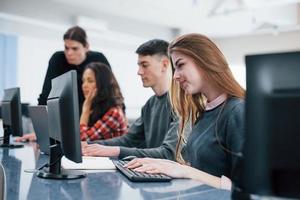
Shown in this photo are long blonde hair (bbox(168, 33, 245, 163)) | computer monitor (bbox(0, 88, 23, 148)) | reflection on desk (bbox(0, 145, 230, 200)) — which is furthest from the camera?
computer monitor (bbox(0, 88, 23, 148))

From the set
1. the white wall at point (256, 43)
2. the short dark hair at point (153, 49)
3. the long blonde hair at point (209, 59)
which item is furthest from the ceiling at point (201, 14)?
the long blonde hair at point (209, 59)

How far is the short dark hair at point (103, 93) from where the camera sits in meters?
2.27

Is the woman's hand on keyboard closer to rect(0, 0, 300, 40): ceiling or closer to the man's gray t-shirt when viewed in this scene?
the man's gray t-shirt

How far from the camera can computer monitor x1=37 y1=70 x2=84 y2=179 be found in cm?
104

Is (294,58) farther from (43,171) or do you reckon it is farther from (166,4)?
(166,4)

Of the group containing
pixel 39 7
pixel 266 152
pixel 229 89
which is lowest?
pixel 266 152

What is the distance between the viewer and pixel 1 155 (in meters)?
1.68

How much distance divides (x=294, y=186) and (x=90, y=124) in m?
1.81

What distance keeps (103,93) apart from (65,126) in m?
1.26

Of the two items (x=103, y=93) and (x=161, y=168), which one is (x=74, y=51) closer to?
(x=103, y=93)

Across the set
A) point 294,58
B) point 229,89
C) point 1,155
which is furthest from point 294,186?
point 1,155

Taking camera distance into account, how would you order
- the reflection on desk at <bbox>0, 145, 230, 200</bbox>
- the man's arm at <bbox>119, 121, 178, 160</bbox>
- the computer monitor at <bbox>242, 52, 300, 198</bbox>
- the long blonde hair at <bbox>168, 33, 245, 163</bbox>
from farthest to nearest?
1. the man's arm at <bbox>119, 121, 178, 160</bbox>
2. the long blonde hair at <bbox>168, 33, 245, 163</bbox>
3. the reflection on desk at <bbox>0, 145, 230, 200</bbox>
4. the computer monitor at <bbox>242, 52, 300, 198</bbox>

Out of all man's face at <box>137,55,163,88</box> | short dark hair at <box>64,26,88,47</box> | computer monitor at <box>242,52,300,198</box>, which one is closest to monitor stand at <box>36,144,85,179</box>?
computer monitor at <box>242,52,300,198</box>

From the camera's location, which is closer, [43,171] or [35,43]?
[43,171]
